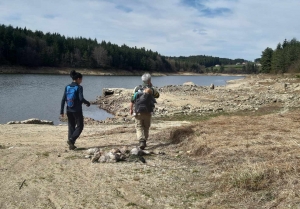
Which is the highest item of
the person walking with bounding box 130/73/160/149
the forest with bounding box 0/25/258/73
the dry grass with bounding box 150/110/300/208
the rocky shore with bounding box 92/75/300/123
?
the forest with bounding box 0/25/258/73

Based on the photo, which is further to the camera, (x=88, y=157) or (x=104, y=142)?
(x=104, y=142)

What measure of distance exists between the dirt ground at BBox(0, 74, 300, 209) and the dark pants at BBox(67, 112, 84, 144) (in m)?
0.44

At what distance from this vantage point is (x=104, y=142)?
9.17 meters

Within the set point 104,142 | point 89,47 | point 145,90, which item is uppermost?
point 89,47

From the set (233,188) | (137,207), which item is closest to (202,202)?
(233,188)

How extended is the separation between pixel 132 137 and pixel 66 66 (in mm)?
101695

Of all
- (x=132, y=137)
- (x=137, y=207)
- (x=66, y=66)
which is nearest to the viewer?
(x=137, y=207)

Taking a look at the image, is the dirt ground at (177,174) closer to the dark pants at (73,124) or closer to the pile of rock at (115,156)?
the pile of rock at (115,156)

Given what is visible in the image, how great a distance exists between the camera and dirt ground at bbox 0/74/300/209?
4.61 m

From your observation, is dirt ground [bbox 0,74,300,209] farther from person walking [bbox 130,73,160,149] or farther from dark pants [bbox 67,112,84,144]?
person walking [bbox 130,73,160,149]

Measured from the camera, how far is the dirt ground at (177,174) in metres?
4.61

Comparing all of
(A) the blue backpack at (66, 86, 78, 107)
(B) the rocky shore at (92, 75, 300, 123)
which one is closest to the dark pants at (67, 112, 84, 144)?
(A) the blue backpack at (66, 86, 78, 107)

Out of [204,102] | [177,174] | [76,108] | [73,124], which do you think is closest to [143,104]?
[76,108]

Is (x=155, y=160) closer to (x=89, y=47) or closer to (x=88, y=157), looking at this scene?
A: (x=88, y=157)
